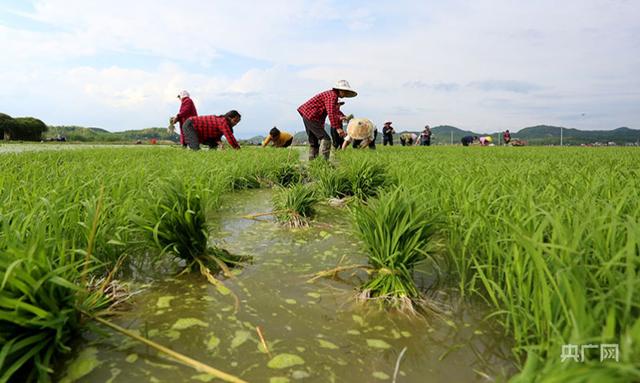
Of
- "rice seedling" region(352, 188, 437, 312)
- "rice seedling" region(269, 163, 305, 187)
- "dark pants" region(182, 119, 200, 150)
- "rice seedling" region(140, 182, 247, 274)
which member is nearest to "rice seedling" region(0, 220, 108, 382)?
"rice seedling" region(140, 182, 247, 274)

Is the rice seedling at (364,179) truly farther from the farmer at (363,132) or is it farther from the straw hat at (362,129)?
the straw hat at (362,129)

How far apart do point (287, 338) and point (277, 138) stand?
45.6 feet

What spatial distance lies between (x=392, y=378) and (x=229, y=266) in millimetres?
1167

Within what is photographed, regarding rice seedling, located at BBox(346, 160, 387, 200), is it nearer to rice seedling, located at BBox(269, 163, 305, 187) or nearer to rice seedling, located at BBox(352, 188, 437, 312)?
rice seedling, located at BBox(269, 163, 305, 187)

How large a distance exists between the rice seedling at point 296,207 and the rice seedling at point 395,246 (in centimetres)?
108

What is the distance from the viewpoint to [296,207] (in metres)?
2.94

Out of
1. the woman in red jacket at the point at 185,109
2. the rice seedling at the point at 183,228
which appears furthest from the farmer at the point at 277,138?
the rice seedling at the point at 183,228

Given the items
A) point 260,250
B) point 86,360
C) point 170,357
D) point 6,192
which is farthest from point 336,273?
point 6,192

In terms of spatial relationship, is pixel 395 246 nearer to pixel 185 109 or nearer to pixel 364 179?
pixel 364 179

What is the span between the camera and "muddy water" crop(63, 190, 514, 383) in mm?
1092

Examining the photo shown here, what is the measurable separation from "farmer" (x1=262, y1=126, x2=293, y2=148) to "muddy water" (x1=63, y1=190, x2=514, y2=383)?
12.1 metres

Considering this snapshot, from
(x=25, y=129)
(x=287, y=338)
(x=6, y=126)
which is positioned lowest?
(x=287, y=338)

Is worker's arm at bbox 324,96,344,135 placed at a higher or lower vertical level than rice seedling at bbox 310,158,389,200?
higher

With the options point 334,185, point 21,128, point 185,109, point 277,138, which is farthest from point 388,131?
point 21,128
